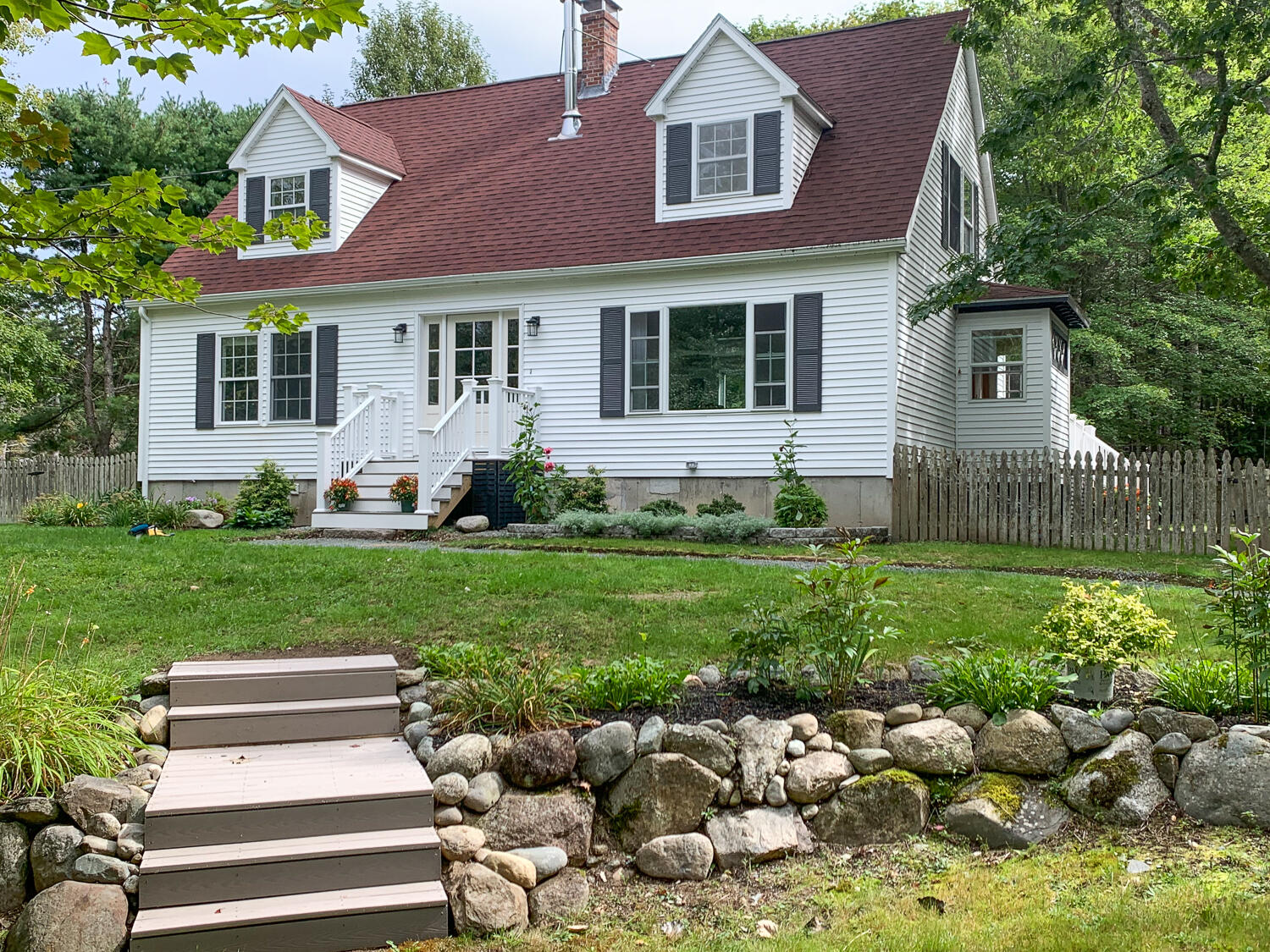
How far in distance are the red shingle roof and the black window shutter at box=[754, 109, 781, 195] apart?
1.40 feet

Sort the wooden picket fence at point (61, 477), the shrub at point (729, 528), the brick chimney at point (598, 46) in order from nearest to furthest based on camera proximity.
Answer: the shrub at point (729, 528)
the brick chimney at point (598, 46)
the wooden picket fence at point (61, 477)

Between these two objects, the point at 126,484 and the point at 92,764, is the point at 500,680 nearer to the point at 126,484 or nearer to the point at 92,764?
the point at 92,764

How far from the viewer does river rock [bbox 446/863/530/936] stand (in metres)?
4.82

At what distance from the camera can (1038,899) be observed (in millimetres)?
4527

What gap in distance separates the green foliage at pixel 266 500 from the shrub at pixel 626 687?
11.4 m

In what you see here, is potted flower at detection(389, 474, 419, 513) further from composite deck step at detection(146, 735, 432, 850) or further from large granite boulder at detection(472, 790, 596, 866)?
large granite boulder at detection(472, 790, 596, 866)

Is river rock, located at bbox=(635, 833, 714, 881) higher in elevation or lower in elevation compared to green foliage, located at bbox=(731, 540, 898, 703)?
lower

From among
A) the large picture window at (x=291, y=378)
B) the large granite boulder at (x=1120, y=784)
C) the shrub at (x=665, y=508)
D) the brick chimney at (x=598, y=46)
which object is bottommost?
the large granite boulder at (x=1120, y=784)

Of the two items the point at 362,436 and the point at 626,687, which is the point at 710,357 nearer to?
the point at 362,436

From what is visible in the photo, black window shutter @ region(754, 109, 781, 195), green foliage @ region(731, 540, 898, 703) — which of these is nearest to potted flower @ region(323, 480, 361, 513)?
black window shutter @ region(754, 109, 781, 195)

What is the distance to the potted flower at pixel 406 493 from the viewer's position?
14.9 metres

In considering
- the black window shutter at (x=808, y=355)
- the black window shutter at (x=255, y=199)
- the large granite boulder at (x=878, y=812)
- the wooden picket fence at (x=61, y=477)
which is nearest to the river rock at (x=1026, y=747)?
the large granite boulder at (x=878, y=812)

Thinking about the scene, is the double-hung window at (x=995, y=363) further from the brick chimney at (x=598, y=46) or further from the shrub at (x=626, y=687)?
the shrub at (x=626, y=687)

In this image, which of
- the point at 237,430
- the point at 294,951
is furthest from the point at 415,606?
the point at 237,430
